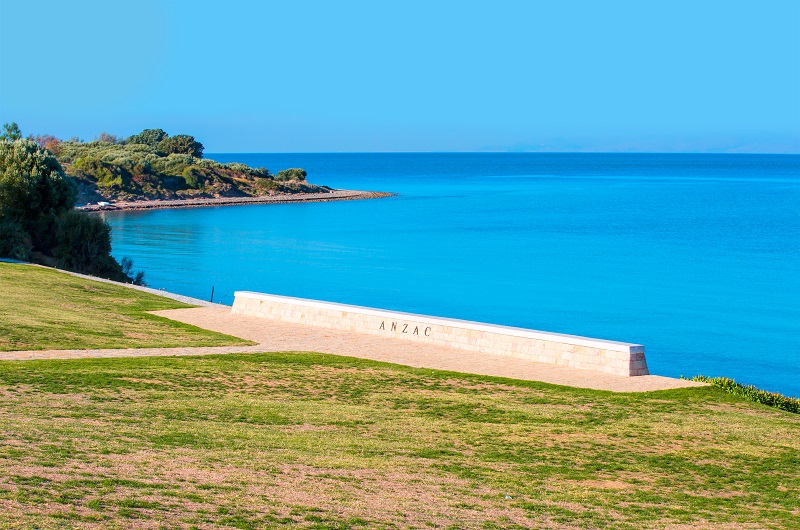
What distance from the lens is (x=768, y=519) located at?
11344 millimetres

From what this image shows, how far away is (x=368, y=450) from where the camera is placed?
534 inches

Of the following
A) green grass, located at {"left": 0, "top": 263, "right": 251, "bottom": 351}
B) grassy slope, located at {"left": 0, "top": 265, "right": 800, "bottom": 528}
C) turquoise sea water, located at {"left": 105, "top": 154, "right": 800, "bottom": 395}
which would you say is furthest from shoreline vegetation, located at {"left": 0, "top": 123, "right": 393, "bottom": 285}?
grassy slope, located at {"left": 0, "top": 265, "right": 800, "bottom": 528}

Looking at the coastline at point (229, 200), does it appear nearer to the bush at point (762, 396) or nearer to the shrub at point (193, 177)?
the shrub at point (193, 177)

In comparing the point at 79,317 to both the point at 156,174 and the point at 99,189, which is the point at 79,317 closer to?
the point at 99,189

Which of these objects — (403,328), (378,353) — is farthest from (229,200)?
(378,353)

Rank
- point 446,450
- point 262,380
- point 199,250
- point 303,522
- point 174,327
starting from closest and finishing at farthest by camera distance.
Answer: point 303,522 < point 446,450 < point 262,380 < point 174,327 < point 199,250

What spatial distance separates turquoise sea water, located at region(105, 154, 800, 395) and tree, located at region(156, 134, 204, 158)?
34933 mm

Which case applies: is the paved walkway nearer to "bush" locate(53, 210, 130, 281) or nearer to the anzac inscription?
the anzac inscription

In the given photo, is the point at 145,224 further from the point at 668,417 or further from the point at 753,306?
the point at 668,417

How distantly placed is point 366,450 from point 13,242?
30237 mm

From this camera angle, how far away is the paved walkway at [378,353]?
19.6 meters

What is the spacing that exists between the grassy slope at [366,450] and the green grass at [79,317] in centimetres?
261

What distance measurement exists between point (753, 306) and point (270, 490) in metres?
37.4

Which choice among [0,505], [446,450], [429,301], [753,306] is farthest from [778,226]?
[0,505]
